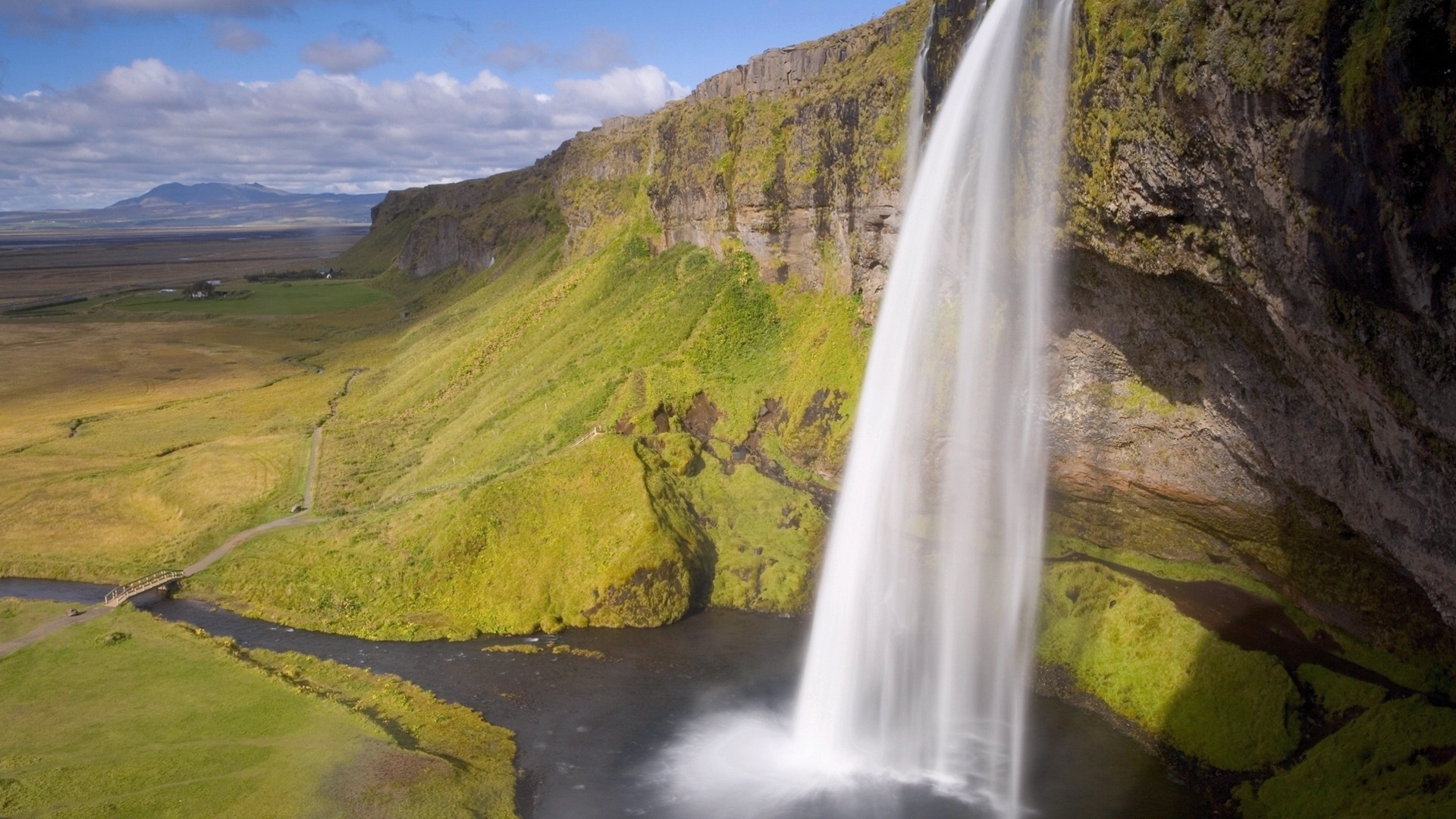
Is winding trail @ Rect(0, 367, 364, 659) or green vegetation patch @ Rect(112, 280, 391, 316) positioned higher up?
green vegetation patch @ Rect(112, 280, 391, 316)

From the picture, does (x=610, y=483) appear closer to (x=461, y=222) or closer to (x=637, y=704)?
(x=637, y=704)

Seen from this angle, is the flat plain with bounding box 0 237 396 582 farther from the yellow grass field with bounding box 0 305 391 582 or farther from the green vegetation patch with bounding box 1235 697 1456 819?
the green vegetation patch with bounding box 1235 697 1456 819

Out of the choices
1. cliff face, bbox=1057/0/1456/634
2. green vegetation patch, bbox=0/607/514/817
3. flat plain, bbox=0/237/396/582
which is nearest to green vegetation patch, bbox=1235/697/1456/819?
cliff face, bbox=1057/0/1456/634

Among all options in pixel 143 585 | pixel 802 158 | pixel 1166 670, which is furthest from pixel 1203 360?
pixel 143 585

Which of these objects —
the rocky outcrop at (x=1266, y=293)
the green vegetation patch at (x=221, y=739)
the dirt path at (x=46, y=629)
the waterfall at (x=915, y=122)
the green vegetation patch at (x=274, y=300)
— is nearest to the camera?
the rocky outcrop at (x=1266, y=293)

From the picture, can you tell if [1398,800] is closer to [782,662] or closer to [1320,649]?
[1320,649]

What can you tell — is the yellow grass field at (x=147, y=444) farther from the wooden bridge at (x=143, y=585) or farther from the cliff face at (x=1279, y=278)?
the cliff face at (x=1279, y=278)

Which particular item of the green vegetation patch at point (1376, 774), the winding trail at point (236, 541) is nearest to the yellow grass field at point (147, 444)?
the winding trail at point (236, 541)
